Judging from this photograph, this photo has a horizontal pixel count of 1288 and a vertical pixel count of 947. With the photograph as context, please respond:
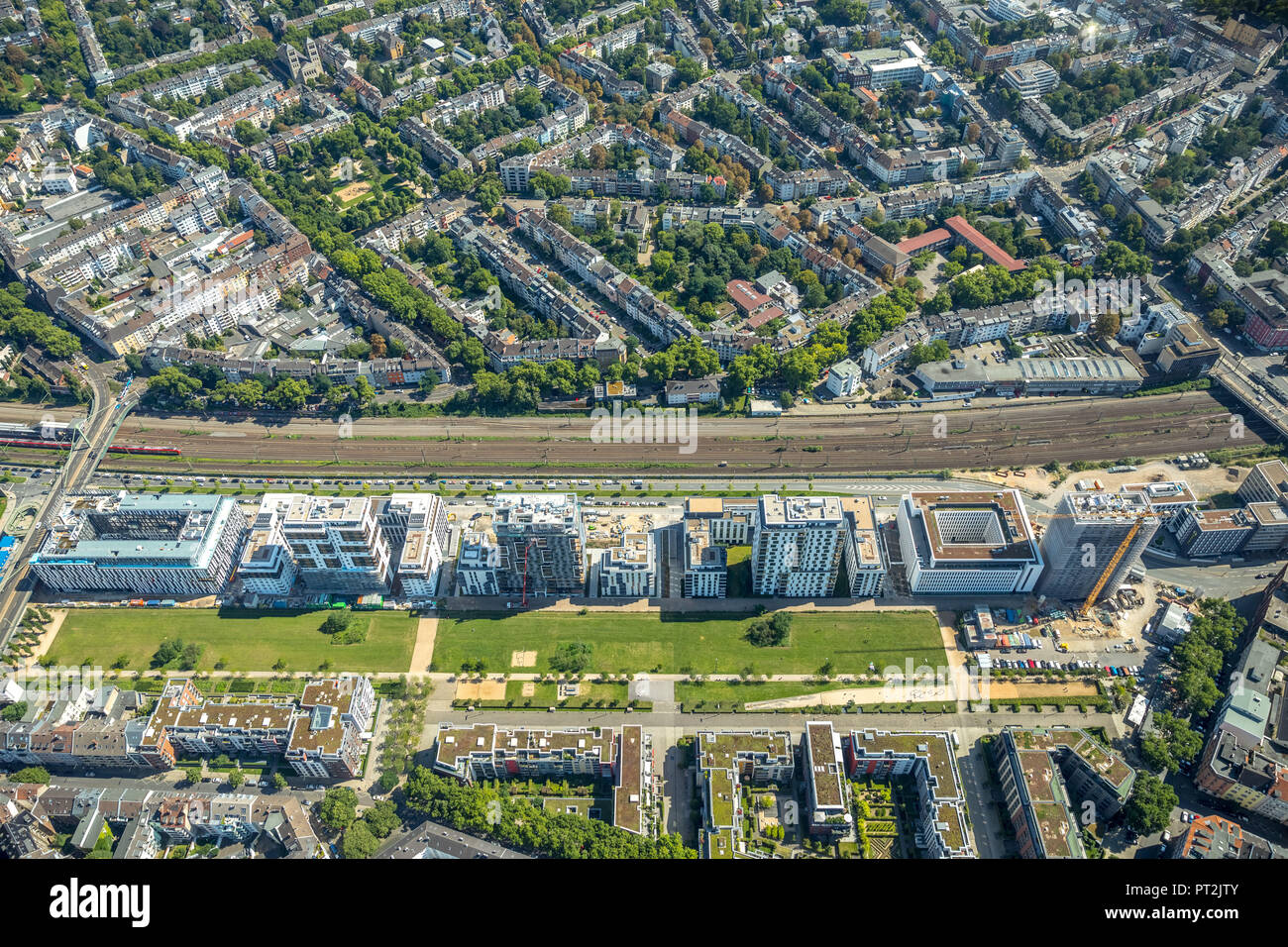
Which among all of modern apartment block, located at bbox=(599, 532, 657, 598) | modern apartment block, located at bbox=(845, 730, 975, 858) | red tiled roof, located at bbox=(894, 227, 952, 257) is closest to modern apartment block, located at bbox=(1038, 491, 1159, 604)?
modern apartment block, located at bbox=(845, 730, 975, 858)

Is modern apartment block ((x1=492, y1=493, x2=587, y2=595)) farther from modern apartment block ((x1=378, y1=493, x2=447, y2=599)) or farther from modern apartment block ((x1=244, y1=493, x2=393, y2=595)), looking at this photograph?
modern apartment block ((x1=244, y1=493, x2=393, y2=595))

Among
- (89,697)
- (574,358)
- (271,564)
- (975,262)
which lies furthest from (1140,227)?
(89,697)

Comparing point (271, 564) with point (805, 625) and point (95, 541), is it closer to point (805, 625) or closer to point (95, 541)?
point (95, 541)

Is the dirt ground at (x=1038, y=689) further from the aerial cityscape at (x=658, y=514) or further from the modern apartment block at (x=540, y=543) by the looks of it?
the modern apartment block at (x=540, y=543)

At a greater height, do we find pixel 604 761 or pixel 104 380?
pixel 104 380

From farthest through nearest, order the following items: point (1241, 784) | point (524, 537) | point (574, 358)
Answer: point (574, 358) → point (524, 537) → point (1241, 784)
